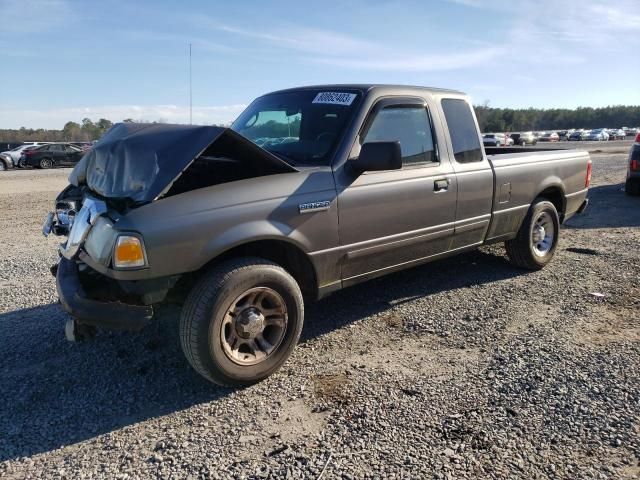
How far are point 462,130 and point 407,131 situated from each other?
31.5 inches

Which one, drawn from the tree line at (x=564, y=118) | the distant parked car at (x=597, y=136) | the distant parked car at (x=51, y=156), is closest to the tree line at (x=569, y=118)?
the tree line at (x=564, y=118)

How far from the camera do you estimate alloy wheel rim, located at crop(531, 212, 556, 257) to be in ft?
19.1

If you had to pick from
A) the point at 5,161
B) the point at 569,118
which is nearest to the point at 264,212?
the point at 5,161

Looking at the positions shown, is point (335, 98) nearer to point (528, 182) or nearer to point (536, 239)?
point (528, 182)

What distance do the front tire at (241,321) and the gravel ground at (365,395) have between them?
0.20m

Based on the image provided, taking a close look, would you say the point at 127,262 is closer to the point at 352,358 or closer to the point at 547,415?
the point at 352,358

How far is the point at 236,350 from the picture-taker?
10.9 feet

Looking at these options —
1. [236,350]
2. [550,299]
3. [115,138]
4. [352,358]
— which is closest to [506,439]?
[352,358]

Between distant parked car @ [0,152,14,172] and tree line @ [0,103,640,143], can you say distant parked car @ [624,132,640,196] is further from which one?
tree line @ [0,103,640,143]

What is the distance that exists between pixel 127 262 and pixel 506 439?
2333mm

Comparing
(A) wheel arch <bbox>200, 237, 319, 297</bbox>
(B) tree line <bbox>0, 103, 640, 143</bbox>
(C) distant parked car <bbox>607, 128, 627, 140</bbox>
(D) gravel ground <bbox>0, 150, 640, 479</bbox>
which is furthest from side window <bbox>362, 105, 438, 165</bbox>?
(B) tree line <bbox>0, 103, 640, 143</bbox>

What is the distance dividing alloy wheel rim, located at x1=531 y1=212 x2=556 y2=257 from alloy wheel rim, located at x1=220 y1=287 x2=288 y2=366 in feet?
11.7

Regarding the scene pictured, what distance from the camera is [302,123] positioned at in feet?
14.1

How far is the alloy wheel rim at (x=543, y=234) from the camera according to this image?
19.1 feet
